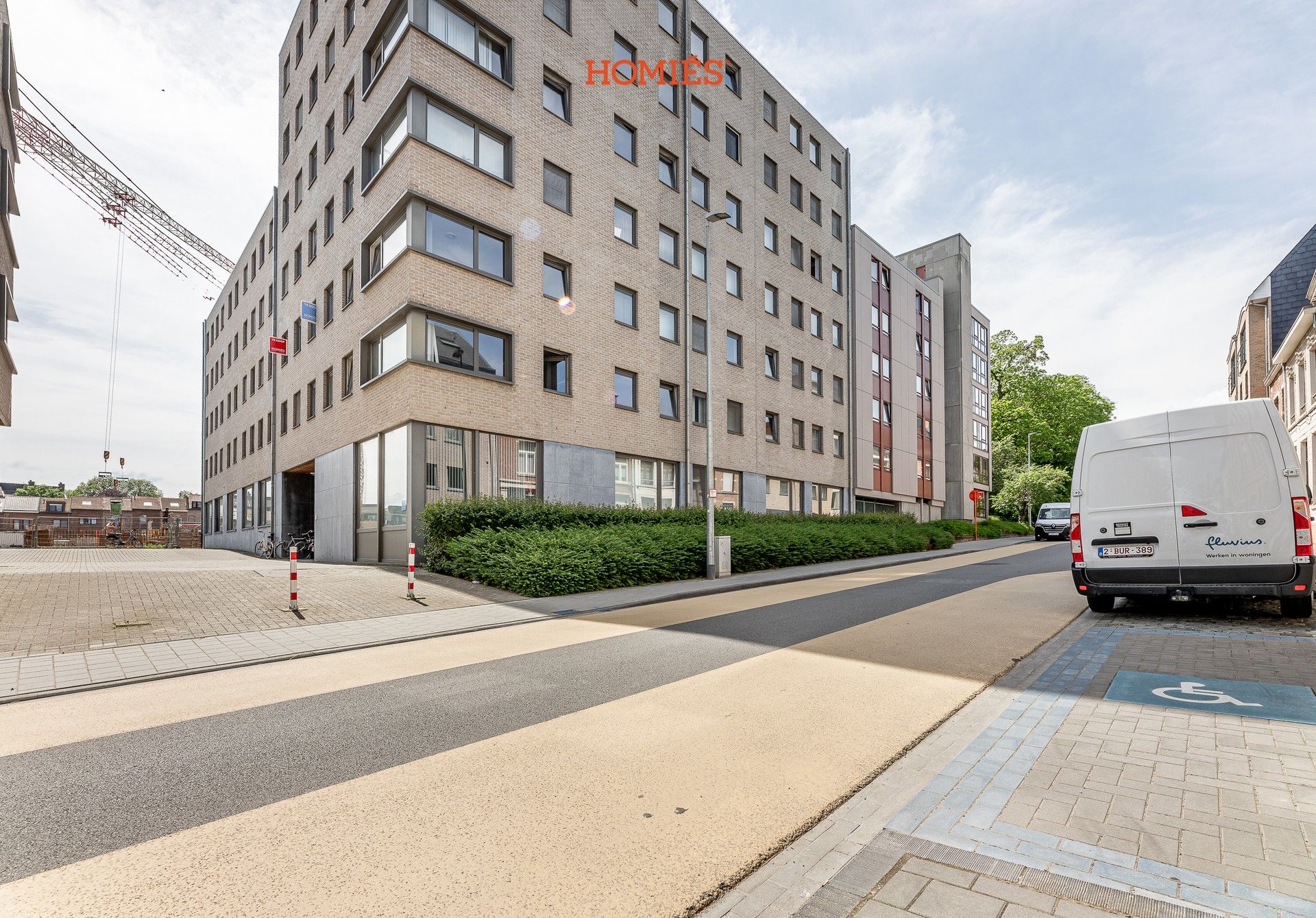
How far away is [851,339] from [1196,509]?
30117 millimetres

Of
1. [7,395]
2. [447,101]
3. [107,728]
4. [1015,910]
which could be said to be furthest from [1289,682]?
[7,395]

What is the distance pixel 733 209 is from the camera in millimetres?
29328

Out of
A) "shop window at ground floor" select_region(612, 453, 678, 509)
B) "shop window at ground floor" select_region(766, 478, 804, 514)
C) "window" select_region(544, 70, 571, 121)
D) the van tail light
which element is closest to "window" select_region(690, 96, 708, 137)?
"window" select_region(544, 70, 571, 121)

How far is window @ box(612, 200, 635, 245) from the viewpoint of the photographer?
23.0 metres

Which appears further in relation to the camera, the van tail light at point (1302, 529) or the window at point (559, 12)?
the window at point (559, 12)

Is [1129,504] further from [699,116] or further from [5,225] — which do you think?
[5,225]

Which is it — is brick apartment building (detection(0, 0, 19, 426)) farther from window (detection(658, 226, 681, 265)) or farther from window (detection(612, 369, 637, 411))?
window (detection(658, 226, 681, 265))

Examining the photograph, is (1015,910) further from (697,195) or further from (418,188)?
(697,195)

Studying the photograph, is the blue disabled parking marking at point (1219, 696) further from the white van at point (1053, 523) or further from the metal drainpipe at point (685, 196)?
the white van at point (1053, 523)

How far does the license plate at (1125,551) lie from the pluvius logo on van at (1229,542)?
0.56 metres

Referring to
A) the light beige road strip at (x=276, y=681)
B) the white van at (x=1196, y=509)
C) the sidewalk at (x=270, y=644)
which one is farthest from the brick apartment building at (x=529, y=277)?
the white van at (x=1196, y=509)

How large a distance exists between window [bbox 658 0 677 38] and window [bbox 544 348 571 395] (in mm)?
14305

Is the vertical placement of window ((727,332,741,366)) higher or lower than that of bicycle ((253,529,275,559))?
higher

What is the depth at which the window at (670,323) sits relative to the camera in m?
24.6
